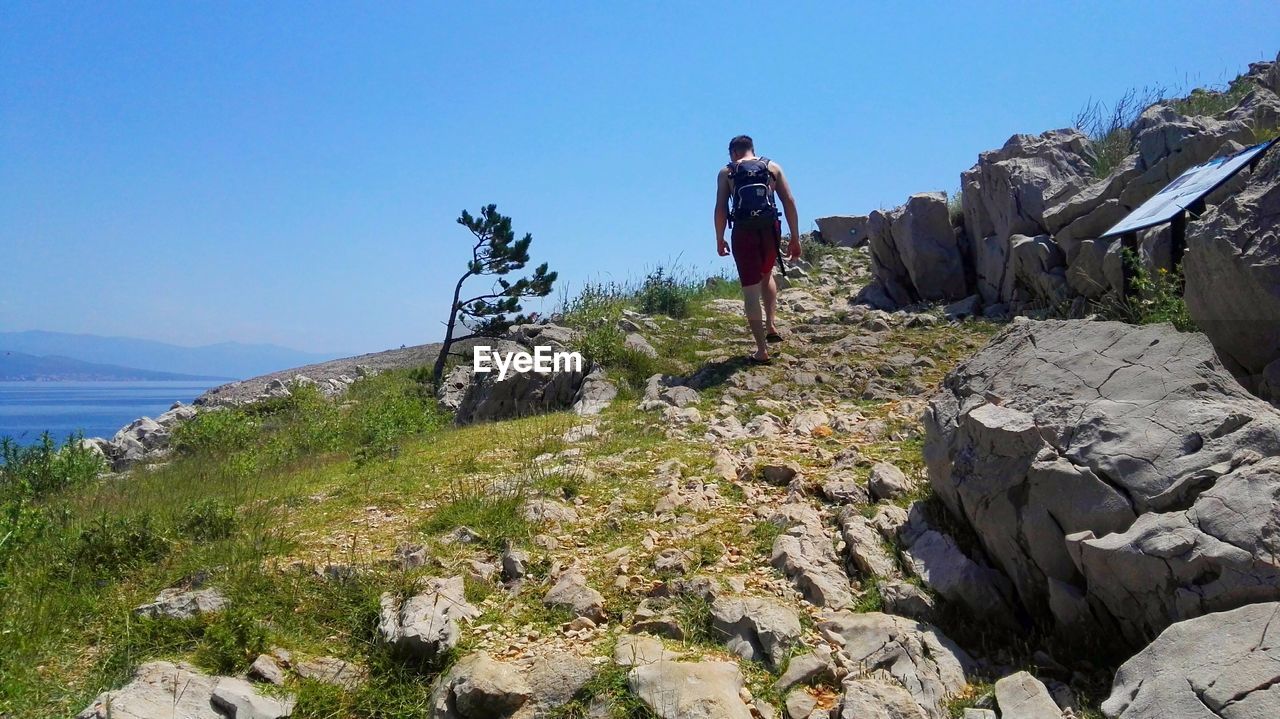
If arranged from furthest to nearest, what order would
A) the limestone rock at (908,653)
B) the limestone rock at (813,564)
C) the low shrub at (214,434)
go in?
the low shrub at (214,434), the limestone rock at (813,564), the limestone rock at (908,653)

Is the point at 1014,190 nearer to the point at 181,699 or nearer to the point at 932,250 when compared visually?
the point at 932,250

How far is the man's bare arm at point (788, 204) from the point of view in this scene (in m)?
9.88

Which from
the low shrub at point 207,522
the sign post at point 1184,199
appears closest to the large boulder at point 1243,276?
the sign post at point 1184,199

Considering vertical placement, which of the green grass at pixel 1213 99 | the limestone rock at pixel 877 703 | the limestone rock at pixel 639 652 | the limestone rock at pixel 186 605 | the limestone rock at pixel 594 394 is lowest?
the limestone rock at pixel 877 703

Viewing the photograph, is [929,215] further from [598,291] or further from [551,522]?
[551,522]

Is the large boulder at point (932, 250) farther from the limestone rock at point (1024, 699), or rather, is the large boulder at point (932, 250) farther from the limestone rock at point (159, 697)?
the limestone rock at point (159, 697)

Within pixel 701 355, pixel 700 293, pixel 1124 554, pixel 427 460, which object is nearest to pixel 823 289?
pixel 700 293

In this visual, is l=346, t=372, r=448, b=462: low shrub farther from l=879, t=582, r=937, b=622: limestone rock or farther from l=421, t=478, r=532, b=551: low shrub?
l=879, t=582, r=937, b=622: limestone rock

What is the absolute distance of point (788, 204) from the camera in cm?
998

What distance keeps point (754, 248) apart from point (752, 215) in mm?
409

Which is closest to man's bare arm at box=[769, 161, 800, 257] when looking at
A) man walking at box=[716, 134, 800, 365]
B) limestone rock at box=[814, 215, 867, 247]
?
man walking at box=[716, 134, 800, 365]

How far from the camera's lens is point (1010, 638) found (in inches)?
161

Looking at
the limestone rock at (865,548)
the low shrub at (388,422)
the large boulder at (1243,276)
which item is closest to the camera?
the limestone rock at (865,548)

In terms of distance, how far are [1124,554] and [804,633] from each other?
1.46 meters
